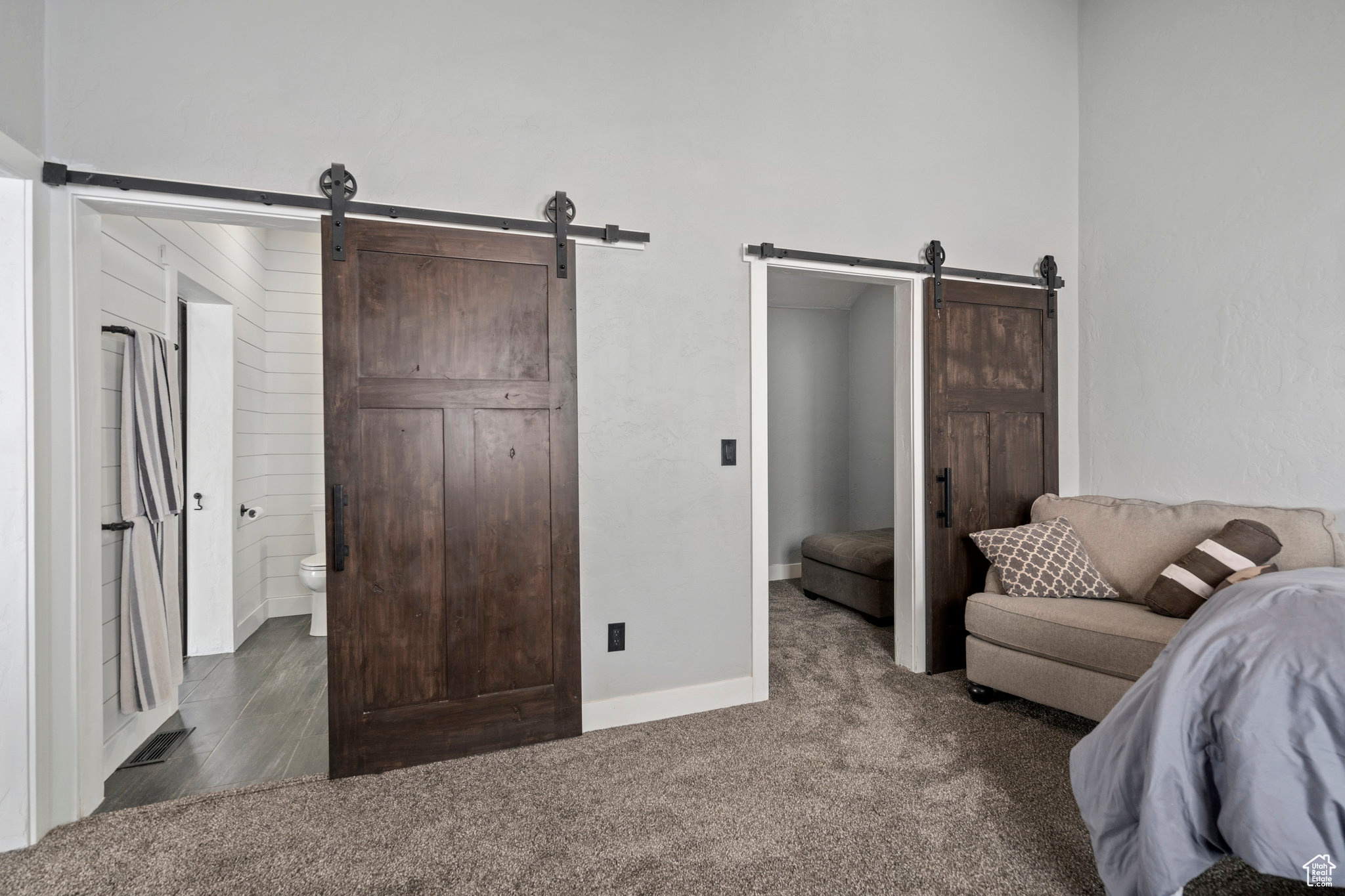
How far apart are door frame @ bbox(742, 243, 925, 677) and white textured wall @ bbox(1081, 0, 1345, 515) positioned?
113 cm

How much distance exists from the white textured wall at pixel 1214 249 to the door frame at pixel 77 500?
13.2 feet

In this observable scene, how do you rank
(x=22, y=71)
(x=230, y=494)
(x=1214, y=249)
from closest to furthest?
(x=22, y=71) < (x=1214, y=249) < (x=230, y=494)

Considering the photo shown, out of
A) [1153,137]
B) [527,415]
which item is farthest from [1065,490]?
[527,415]

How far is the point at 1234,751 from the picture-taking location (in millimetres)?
1308

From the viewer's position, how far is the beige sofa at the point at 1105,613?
A: 2488 millimetres

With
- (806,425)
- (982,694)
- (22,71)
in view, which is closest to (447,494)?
(22,71)

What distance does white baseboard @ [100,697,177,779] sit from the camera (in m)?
2.33

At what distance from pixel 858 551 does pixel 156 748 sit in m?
3.67

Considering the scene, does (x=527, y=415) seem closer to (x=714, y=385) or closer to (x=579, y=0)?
(x=714, y=385)

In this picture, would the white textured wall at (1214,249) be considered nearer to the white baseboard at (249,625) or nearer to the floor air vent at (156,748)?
the floor air vent at (156,748)

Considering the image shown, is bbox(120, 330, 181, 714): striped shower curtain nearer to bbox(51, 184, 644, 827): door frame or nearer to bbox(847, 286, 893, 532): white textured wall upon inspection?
bbox(51, 184, 644, 827): door frame

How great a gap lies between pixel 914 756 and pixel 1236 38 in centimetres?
347

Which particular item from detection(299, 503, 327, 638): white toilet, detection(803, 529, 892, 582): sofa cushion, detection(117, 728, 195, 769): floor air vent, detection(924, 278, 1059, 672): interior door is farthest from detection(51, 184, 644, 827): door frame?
detection(803, 529, 892, 582): sofa cushion

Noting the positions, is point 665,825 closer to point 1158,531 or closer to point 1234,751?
point 1234,751
